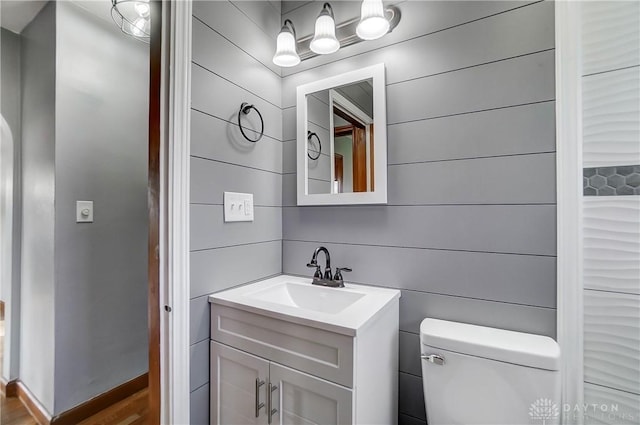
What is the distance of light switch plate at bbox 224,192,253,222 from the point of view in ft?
4.05

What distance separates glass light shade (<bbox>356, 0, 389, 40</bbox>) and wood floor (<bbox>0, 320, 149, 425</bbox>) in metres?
2.45

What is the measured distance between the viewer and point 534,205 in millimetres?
1014

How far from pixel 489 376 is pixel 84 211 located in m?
2.16

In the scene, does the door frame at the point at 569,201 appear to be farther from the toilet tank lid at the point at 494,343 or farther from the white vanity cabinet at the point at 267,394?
the white vanity cabinet at the point at 267,394

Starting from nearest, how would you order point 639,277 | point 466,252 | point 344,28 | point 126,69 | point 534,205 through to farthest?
point 639,277
point 534,205
point 466,252
point 344,28
point 126,69

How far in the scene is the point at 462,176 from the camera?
114 centimetres

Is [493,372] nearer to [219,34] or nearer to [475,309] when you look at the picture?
[475,309]

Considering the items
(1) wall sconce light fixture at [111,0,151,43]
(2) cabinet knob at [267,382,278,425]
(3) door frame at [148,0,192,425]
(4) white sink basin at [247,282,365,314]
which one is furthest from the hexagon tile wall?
(1) wall sconce light fixture at [111,0,151,43]

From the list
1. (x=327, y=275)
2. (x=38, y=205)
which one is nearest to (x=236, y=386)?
(x=327, y=275)

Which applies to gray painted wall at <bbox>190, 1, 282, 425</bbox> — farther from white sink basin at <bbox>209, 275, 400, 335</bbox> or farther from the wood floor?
the wood floor

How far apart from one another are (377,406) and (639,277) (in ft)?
3.21

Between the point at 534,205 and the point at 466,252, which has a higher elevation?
the point at 534,205

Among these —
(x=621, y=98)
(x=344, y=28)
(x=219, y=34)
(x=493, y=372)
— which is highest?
(x=344, y=28)

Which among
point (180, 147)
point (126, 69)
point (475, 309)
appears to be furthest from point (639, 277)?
point (126, 69)
